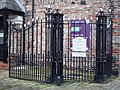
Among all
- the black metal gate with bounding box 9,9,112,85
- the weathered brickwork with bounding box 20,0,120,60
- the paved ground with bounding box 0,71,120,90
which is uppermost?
the weathered brickwork with bounding box 20,0,120,60

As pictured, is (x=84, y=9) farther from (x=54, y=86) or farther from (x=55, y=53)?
(x=54, y=86)

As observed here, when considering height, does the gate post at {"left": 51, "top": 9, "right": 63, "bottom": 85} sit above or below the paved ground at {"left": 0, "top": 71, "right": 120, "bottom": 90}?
above

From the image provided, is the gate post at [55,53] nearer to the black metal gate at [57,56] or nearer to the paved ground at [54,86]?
the black metal gate at [57,56]

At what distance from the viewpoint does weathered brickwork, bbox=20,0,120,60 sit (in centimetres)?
932

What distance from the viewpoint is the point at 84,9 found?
1005 cm

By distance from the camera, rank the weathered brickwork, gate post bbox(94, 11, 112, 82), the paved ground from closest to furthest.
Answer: the paved ground < gate post bbox(94, 11, 112, 82) < the weathered brickwork

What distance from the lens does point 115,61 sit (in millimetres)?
9312

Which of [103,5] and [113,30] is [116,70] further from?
[103,5]

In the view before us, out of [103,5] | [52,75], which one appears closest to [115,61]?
[103,5]

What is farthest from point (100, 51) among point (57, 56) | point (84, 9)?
point (84, 9)

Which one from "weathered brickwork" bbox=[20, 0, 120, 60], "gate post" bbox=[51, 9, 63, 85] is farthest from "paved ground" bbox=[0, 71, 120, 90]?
"weathered brickwork" bbox=[20, 0, 120, 60]

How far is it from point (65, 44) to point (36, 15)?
6.07 feet

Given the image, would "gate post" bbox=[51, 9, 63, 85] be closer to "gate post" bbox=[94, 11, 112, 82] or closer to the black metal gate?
the black metal gate

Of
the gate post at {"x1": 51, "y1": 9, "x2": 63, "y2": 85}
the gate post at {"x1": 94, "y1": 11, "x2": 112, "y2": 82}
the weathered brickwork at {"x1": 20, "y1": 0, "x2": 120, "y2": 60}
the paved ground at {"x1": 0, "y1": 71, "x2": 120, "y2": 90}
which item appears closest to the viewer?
the paved ground at {"x1": 0, "y1": 71, "x2": 120, "y2": 90}
